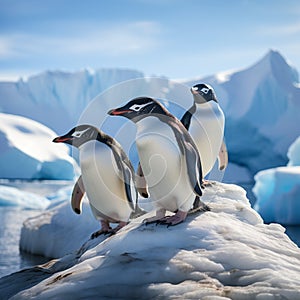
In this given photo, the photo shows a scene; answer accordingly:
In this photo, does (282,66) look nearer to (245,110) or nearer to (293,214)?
(245,110)

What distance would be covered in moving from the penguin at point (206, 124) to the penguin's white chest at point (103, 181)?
40.0 inches

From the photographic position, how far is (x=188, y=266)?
10.4 ft

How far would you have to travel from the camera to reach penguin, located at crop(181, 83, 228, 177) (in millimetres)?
5074

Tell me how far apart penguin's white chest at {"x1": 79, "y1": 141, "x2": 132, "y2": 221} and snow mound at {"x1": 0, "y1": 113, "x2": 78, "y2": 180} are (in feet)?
77.3

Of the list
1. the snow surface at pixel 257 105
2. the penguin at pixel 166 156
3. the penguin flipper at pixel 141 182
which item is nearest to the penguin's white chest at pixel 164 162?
the penguin at pixel 166 156

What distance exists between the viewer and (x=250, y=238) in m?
3.53

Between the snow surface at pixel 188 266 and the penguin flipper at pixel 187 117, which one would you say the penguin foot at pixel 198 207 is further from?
the penguin flipper at pixel 187 117

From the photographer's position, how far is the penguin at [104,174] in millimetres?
4180

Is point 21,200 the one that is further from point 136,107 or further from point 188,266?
point 188,266

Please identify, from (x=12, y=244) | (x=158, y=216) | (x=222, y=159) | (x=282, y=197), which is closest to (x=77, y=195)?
(x=158, y=216)

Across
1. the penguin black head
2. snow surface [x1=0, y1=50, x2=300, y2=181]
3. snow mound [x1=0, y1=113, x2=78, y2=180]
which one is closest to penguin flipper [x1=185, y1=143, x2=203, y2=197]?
the penguin black head

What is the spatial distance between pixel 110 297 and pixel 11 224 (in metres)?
9.67

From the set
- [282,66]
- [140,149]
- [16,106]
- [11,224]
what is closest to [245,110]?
[282,66]

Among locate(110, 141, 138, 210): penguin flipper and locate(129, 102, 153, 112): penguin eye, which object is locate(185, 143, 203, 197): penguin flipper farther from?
locate(110, 141, 138, 210): penguin flipper
